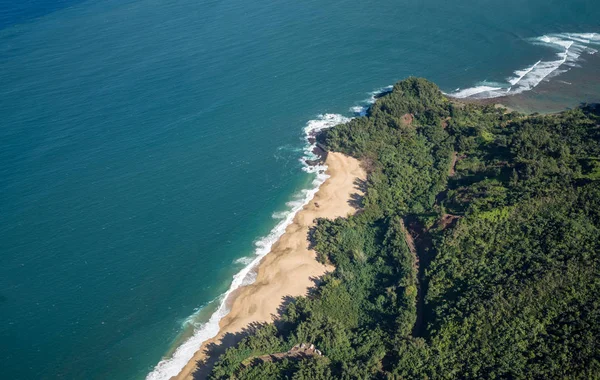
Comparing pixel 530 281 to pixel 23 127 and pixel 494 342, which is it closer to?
pixel 494 342

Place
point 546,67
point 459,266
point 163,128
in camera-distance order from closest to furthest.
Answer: point 459,266 → point 163,128 → point 546,67

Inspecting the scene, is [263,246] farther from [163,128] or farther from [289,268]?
[163,128]

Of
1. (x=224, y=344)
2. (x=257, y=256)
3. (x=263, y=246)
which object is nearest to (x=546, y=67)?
(x=263, y=246)

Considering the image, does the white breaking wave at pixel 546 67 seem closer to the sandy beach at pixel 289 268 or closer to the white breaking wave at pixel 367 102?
the white breaking wave at pixel 367 102

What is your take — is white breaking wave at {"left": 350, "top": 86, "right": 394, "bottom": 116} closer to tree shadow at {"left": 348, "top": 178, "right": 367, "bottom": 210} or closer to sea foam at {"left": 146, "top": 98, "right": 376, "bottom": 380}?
sea foam at {"left": 146, "top": 98, "right": 376, "bottom": 380}

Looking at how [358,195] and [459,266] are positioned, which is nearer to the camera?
[459,266]

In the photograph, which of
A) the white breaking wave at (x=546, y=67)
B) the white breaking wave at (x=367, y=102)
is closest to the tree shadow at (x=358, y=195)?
the white breaking wave at (x=367, y=102)

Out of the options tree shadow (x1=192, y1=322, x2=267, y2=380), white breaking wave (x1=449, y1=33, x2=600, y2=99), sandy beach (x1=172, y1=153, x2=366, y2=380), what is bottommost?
tree shadow (x1=192, y1=322, x2=267, y2=380)

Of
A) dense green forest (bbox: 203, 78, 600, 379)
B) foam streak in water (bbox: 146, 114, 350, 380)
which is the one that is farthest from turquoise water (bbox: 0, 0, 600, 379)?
dense green forest (bbox: 203, 78, 600, 379)
